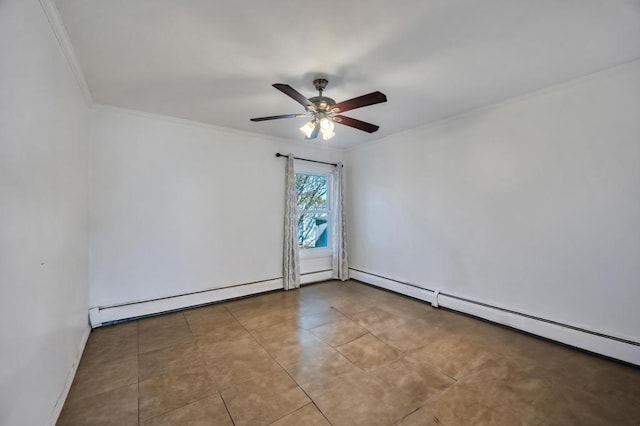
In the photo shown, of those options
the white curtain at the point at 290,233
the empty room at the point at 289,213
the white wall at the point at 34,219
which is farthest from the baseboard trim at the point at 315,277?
the white wall at the point at 34,219

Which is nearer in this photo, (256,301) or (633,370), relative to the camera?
(633,370)

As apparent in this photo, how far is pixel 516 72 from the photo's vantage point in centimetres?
235

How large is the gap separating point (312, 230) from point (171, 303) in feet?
8.41

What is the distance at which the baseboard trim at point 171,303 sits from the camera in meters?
3.00

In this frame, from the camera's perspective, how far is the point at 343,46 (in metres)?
1.96

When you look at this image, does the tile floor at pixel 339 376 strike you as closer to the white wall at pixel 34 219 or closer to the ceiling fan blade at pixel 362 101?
the white wall at pixel 34 219

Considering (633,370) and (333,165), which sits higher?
(333,165)

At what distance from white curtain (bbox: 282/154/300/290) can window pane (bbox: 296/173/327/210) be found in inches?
15.2

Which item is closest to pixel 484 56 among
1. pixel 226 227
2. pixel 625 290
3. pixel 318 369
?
pixel 625 290

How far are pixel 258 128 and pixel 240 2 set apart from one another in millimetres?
2386

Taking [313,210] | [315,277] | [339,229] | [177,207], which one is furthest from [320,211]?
[177,207]

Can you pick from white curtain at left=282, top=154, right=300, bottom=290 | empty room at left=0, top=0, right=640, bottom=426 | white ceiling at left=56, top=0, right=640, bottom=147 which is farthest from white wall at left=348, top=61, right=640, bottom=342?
white curtain at left=282, top=154, right=300, bottom=290

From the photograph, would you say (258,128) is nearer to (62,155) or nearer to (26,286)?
(62,155)

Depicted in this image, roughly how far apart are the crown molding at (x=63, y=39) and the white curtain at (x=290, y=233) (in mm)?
2624
